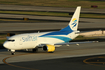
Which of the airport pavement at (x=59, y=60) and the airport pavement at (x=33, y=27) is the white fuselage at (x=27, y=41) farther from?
the airport pavement at (x=33, y=27)

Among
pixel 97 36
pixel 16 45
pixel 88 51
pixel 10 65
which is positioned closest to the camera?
pixel 10 65

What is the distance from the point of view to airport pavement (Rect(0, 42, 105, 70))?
37553mm

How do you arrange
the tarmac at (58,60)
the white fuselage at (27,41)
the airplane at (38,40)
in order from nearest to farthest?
the tarmac at (58,60) < the white fuselage at (27,41) < the airplane at (38,40)

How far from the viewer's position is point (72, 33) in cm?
5384

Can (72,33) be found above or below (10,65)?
above

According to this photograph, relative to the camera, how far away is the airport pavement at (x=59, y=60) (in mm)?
37553

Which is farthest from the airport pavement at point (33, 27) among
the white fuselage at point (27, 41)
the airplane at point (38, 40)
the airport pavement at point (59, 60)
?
the white fuselage at point (27, 41)

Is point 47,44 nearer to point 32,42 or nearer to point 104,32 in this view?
point 32,42

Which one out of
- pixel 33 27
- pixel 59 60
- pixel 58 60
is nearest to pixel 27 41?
pixel 58 60

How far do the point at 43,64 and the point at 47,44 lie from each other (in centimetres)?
939

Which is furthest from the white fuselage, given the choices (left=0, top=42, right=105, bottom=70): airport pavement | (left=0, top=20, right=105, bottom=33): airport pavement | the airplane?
(left=0, top=20, right=105, bottom=33): airport pavement

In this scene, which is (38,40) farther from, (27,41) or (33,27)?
(33,27)

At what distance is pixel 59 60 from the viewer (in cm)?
4312

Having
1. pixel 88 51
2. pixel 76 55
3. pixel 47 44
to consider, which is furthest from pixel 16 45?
pixel 88 51
